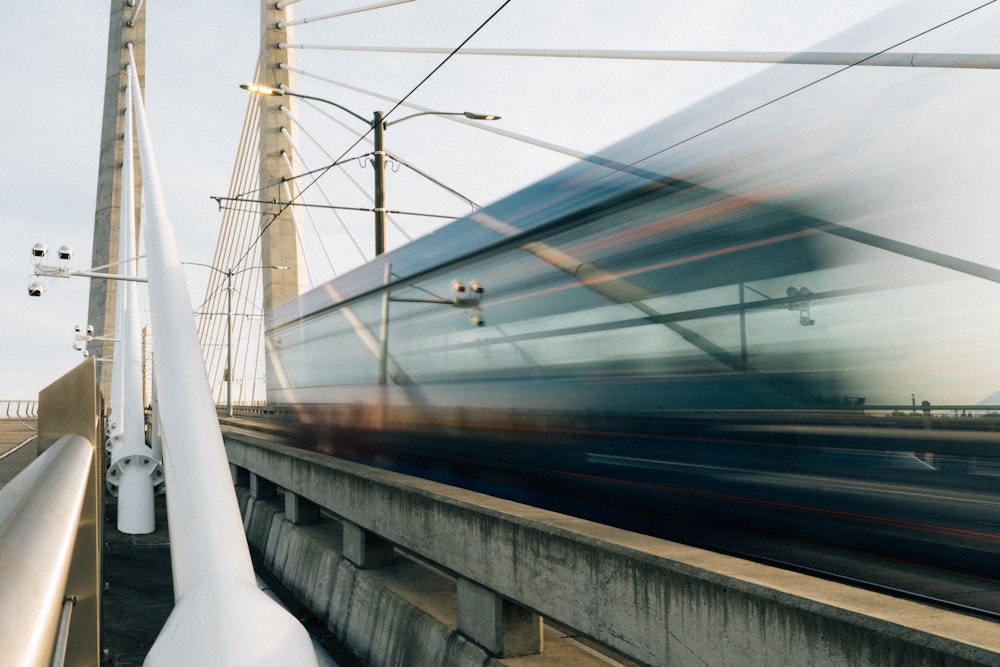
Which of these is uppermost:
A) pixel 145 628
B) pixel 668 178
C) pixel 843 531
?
pixel 668 178

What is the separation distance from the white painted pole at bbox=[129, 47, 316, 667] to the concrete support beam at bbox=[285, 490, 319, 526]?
14000 mm

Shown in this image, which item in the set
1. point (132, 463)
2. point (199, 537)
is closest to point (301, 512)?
point (132, 463)

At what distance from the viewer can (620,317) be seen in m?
6.41

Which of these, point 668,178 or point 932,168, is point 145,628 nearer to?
point 668,178

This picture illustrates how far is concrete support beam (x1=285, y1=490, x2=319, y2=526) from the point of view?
15555 mm

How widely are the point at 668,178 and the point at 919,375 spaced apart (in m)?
2.29

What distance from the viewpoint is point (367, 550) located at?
11289 millimetres

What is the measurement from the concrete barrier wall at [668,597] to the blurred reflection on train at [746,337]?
431 mm

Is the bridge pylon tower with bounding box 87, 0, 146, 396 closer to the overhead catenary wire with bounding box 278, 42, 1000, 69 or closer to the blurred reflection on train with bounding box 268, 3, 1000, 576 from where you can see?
the overhead catenary wire with bounding box 278, 42, 1000, 69

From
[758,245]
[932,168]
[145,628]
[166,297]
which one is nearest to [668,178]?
[758,245]

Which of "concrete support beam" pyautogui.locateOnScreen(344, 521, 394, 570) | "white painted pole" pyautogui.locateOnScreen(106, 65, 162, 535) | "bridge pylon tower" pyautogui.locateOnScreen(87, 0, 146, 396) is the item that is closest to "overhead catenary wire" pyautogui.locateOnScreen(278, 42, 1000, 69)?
"concrete support beam" pyautogui.locateOnScreen(344, 521, 394, 570)

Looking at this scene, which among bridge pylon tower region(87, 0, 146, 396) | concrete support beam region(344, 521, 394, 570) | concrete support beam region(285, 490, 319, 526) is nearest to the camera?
concrete support beam region(344, 521, 394, 570)

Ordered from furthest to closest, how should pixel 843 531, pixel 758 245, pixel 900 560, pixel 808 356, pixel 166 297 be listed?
1. pixel 758 245
2. pixel 808 356
3. pixel 843 531
4. pixel 900 560
5. pixel 166 297

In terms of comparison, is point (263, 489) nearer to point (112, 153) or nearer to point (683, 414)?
point (683, 414)
